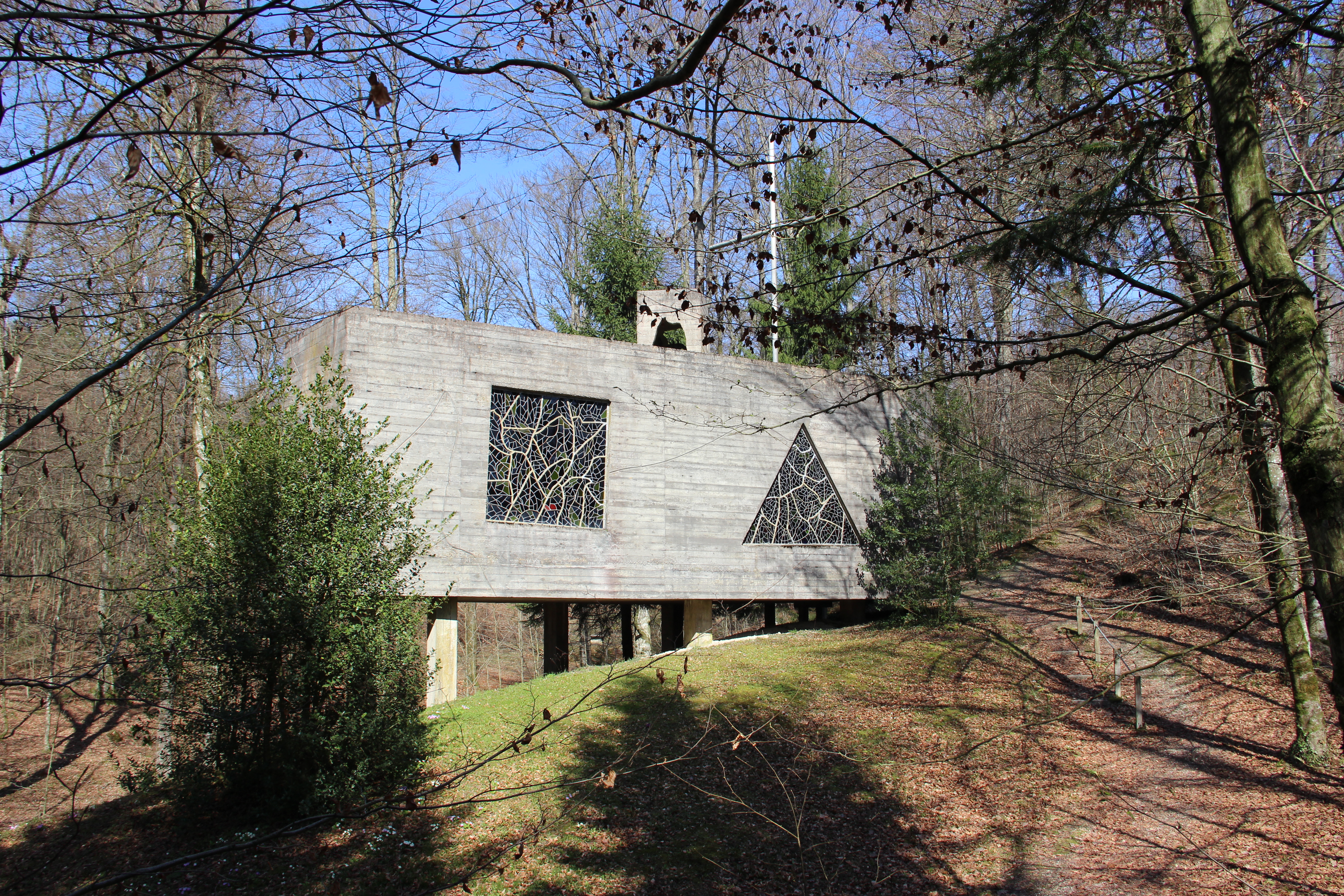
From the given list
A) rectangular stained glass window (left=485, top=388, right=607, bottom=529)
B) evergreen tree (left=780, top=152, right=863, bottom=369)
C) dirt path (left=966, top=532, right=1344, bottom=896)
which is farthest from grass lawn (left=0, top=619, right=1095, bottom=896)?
evergreen tree (left=780, top=152, right=863, bottom=369)

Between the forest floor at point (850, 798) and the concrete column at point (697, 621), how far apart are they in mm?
1408

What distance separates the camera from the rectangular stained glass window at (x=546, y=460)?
13281 mm

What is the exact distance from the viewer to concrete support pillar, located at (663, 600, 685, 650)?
17516mm

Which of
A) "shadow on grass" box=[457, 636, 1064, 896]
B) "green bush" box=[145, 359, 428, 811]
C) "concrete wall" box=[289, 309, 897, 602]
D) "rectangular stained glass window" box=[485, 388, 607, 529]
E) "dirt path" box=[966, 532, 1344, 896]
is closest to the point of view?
"dirt path" box=[966, 532, 1344, 896]

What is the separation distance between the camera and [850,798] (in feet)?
31.6

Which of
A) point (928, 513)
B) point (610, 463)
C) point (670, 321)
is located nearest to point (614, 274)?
point (670, 321)

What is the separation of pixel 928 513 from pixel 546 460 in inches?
297

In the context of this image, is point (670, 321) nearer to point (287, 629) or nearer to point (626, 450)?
point (626, 450)

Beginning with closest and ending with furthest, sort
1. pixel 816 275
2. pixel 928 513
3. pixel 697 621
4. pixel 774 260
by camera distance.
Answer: pixel 774 260, pixel 816 275, pixel 697 621, pixel 928 513

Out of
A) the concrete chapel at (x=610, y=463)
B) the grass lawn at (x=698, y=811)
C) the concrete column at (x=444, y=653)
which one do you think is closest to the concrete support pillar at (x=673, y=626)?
the concrete chapel at (x=610, y=463)

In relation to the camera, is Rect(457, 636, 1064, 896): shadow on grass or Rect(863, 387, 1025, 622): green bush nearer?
Rect(457, 636, 1064, 896): shadow on grass

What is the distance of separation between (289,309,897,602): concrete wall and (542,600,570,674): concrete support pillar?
12.8 ft

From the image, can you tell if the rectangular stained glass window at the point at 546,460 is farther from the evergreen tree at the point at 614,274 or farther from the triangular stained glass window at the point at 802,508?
the evergreen tree at the point at 614,274

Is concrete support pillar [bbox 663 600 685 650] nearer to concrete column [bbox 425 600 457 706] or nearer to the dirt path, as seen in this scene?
concrete column [bbox 425 600 457 706]
